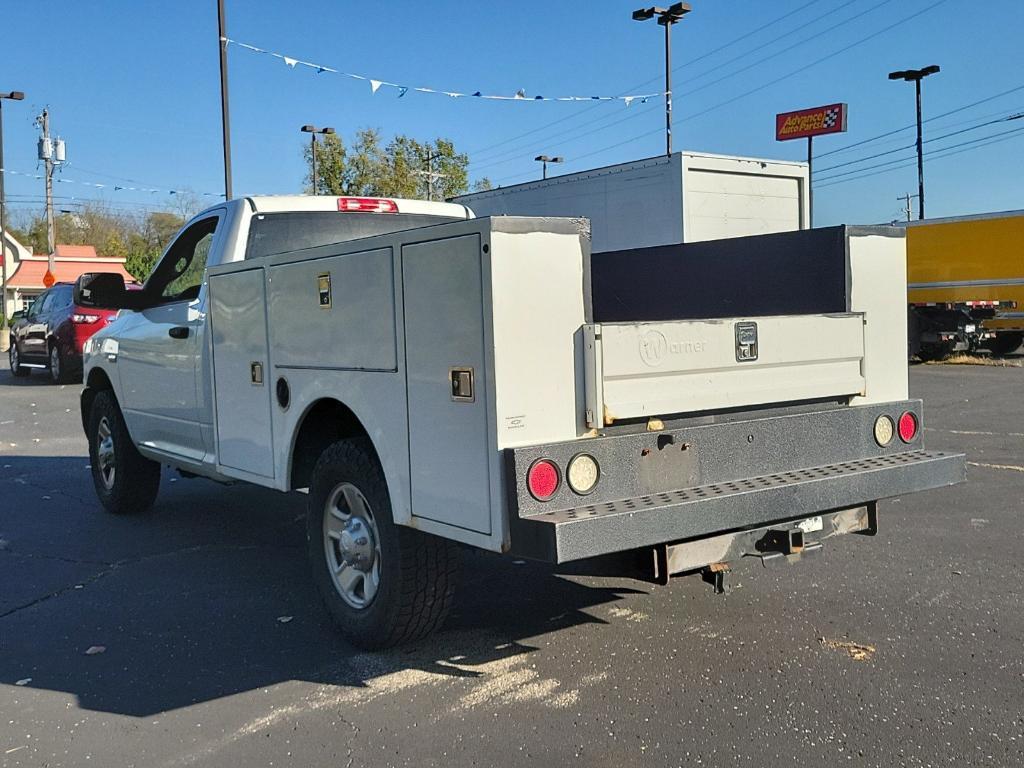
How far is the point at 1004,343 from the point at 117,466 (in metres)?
20.9

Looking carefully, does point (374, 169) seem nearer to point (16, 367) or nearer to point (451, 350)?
point (16, 367)

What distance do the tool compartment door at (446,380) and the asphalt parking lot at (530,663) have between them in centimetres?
72

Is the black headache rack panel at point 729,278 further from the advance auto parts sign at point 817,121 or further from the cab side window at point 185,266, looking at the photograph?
the advance auto parts sign at point 817,121

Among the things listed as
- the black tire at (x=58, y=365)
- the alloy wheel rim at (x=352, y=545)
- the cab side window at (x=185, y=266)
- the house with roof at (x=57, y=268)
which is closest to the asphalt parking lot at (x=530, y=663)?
the alloy wheel rim at (x=352, y=545)

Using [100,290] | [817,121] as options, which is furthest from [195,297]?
[817,121]

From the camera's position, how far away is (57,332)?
1842 centimetres

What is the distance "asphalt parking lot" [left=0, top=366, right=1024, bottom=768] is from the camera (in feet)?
11.6

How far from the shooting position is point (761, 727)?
3607mm

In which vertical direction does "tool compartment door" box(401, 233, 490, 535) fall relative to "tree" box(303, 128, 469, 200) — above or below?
below

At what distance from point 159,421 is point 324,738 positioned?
335 cm

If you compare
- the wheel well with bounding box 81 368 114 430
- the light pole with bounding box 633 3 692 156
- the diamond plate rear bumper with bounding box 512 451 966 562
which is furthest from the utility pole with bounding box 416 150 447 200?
the diamond plate rear bumper with bounding box 512 451 966 562

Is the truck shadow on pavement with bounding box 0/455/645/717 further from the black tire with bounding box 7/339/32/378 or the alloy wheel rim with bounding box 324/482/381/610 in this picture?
the black tire with bounding box 7/339/32/378

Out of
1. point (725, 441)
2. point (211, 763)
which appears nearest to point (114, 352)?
point (211, 763)

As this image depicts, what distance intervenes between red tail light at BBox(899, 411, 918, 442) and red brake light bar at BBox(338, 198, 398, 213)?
3.31 m
